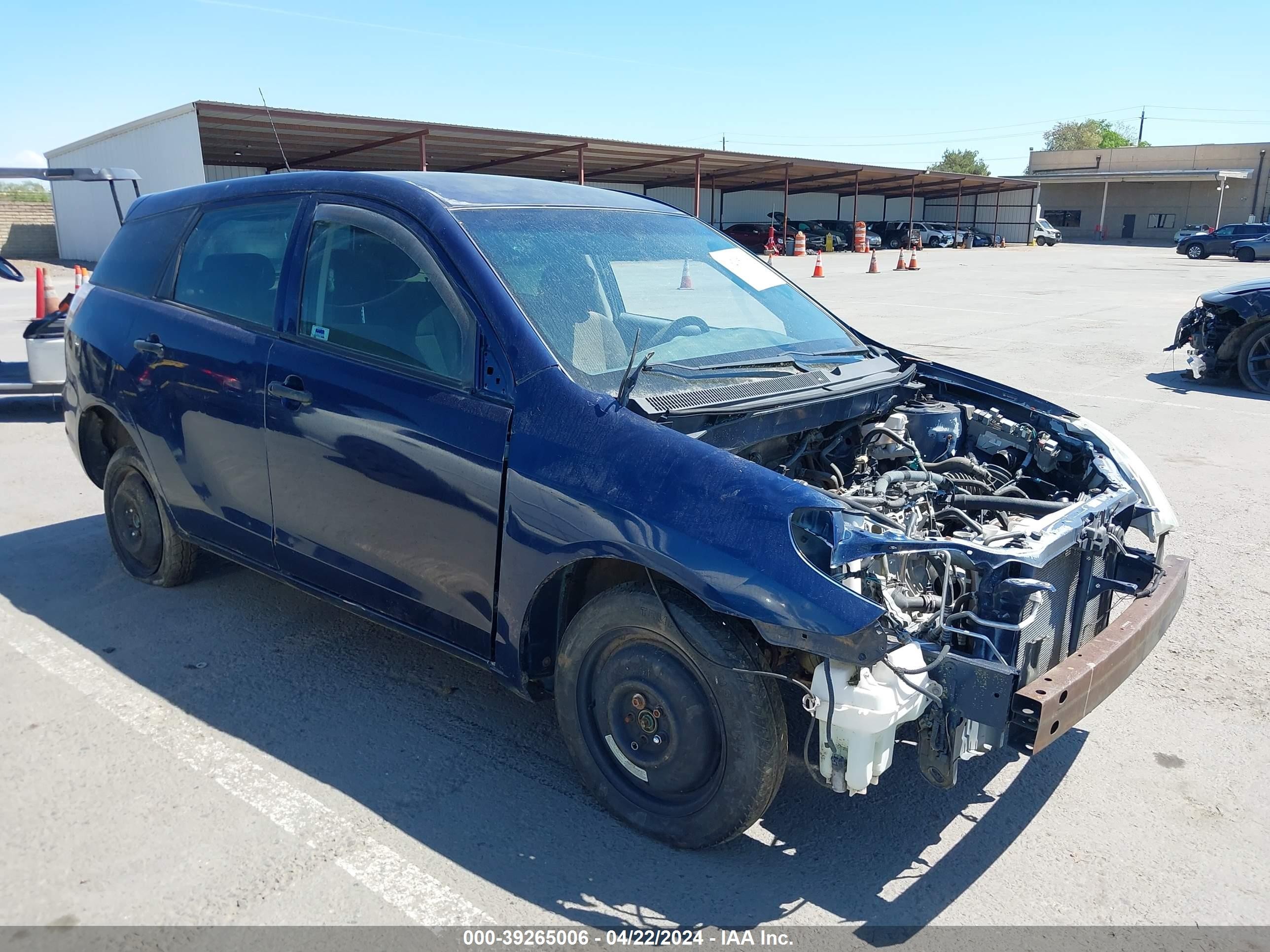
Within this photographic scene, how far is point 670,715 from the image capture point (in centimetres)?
285

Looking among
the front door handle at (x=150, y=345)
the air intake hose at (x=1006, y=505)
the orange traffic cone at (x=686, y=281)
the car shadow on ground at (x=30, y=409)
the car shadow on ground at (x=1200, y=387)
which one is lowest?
the car shadow on ground at (x=30, y=409)

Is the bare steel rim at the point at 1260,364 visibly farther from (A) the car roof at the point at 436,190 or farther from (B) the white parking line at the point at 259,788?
(B) the white parking line at the point at 259,788

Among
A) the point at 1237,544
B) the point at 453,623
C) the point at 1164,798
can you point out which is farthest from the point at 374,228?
the point at 1237,544

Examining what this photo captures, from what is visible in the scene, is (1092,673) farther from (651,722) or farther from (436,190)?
(436,190)

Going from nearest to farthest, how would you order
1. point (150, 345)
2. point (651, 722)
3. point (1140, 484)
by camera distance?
1. point (651, 722)
2. point (1140, 484)
3. point (150, 345)

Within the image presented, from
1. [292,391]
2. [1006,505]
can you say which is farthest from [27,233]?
[1006,505]

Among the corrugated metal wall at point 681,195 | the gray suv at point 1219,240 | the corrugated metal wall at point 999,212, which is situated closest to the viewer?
the gray suv at point 1219,240

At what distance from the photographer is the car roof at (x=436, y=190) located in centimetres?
356

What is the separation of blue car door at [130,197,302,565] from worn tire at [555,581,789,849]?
5.44 feet

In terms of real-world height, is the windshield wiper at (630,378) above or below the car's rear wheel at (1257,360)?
above

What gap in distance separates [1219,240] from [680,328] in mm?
48822

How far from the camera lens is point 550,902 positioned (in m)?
2.72

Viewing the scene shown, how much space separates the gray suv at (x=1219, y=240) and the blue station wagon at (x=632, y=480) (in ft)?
154

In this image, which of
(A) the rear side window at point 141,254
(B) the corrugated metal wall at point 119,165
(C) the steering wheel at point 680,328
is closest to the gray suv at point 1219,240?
(B) the corrugated metal wall at point 119,165
